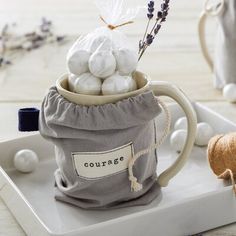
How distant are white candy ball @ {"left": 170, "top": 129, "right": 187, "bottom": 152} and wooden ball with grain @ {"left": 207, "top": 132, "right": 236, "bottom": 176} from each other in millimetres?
91

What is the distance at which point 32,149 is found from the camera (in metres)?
1.05

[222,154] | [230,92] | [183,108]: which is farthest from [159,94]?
[230,92]

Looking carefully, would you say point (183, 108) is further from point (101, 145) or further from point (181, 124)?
point (181, 124)

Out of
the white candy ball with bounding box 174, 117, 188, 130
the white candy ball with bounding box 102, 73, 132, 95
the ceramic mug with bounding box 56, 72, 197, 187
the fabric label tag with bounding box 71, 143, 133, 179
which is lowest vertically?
the white candy ball with bounding box 174, 117, 188, 130

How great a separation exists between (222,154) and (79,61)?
24 centimetres

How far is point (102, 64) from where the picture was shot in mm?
827

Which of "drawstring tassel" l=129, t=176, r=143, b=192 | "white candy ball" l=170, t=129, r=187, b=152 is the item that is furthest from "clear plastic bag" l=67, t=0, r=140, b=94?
"white candy ball" l=170, t=129, r=187, b=152

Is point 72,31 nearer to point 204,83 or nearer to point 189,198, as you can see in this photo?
point 204,83

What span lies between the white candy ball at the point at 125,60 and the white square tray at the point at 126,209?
6.5 inches

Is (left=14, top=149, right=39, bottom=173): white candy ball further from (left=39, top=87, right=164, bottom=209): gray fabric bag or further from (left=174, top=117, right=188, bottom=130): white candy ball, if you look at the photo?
(left=174, top=117, right=188, bottom=130): white candy ball

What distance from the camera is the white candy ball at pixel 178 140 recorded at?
3.49 ft

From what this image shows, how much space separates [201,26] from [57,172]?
51 centimetres

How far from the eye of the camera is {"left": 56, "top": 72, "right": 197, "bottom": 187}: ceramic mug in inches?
32.8

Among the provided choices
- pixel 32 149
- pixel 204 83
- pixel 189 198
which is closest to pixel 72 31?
pixel 204 83
